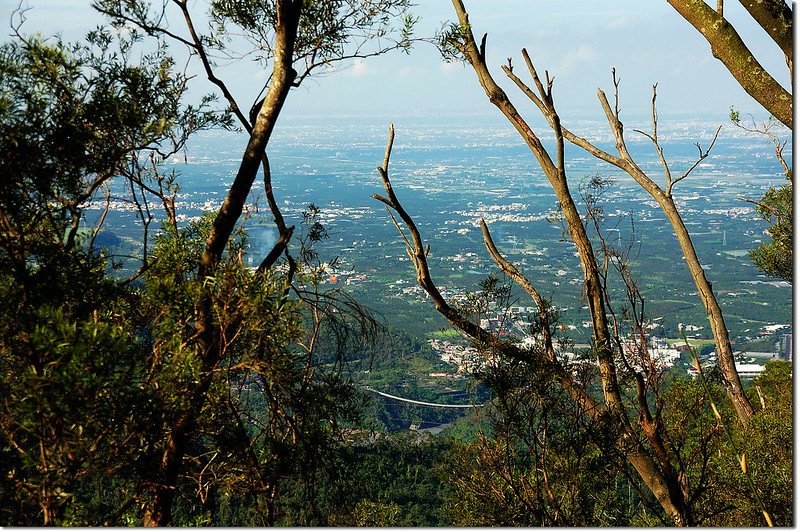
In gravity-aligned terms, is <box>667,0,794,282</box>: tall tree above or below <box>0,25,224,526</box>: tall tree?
above

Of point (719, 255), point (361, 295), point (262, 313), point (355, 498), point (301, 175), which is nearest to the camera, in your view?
point (262, 313)

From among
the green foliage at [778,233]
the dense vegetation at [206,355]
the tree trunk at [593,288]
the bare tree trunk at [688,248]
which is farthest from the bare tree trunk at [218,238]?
the green foliage at [778,233]

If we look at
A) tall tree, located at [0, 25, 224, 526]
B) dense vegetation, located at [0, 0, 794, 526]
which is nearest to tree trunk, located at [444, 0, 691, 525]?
dense vegetation, located at [0, 0, 794, 526]

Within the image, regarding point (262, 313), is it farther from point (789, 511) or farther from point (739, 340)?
point (739, 340)

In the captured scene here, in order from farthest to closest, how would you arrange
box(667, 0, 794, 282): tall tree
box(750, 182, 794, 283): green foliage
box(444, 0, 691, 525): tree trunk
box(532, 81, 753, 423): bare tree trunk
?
1. box(750, 182, 794, 283): green foliage
2. box(532, 81, 753, 423): bare tree trunk
3. box(444, 0, 691, 525): tree trunk
4. box(667, 0, 794, 282): tall tree

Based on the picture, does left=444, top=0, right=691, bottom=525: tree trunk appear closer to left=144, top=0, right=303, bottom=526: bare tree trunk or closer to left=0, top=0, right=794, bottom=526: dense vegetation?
left=0, top=0, right=794, bottom=526: dense vegetation

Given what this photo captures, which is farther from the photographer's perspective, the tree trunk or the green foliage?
the green foliage

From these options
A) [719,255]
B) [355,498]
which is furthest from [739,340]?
[355,498]
